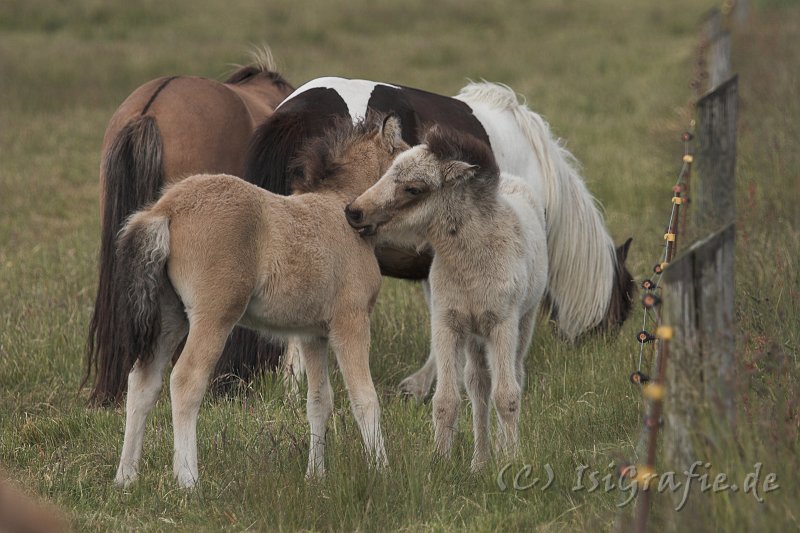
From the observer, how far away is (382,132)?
205 inches

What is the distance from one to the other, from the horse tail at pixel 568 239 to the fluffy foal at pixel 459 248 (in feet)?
5.99

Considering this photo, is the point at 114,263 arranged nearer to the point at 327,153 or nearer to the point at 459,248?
the point at 327,153

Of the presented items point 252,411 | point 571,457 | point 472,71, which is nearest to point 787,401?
point 571,457

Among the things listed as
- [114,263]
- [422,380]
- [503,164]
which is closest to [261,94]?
[503,164]

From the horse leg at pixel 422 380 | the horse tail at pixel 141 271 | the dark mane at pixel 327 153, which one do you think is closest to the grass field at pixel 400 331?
the horse leg at pixel 422 380

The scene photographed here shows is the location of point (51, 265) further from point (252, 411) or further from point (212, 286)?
point (212, 286)

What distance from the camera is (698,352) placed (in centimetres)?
345

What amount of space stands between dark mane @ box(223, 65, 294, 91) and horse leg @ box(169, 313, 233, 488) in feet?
13.3

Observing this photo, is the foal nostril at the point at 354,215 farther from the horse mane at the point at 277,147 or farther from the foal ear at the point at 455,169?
the horse mane at the point at 277,147

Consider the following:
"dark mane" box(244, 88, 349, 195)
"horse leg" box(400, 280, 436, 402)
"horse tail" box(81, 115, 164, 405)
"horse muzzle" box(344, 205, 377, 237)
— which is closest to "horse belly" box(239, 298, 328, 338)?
"horse muzzle" box(344, 205, 377, 237)

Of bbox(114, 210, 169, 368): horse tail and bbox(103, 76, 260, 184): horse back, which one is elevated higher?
bbox(103, 76, 260, 184): horse back

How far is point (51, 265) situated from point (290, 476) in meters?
4.99

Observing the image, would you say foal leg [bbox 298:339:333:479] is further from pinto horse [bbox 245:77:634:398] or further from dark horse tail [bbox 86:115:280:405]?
pinto horse [bbox 245:77:634:398]

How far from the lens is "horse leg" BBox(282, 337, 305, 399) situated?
236 inches
